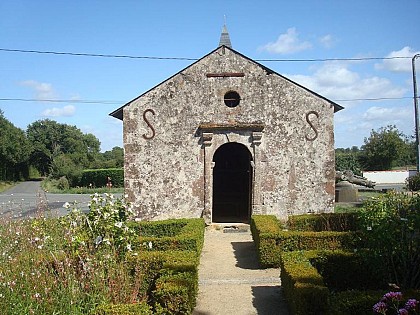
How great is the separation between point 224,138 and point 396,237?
852cm

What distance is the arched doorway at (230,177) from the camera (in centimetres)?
1934

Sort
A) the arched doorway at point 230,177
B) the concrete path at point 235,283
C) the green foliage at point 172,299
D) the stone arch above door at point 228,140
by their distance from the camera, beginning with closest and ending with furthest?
the green foliage at point 172,299, the concrete path at point 235,283, the stone arch above door at point 228,140, the arched doorway at point 230,177

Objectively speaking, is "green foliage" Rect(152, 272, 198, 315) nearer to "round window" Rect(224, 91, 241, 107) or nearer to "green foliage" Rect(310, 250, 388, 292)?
"green foliage" Rect(310, 250, 388, 292)

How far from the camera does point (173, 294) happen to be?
6203 mm

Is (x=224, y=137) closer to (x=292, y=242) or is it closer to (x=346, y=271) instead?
(x=292, y=242)

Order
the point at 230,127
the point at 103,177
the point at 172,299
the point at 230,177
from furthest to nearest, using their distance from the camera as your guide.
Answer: the point at 103,177 → the point at 230,177 → the point at 230,127 → the point at 172,299

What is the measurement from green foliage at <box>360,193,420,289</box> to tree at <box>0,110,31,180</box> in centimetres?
5318

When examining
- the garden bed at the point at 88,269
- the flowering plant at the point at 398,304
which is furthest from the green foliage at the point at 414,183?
the flowering plant at the point at 398,304

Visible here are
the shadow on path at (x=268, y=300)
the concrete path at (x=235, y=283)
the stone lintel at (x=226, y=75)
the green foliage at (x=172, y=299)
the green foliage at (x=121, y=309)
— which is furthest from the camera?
the stone lintel at (x=226, y=75)

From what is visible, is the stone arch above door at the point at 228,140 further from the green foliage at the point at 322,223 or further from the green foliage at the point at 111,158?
the green foliage at the point at 111,158

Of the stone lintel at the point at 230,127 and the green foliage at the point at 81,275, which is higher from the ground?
the stone lintel at the point at 230,127

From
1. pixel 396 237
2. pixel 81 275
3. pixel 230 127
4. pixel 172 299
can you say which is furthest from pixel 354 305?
pixel 230 127

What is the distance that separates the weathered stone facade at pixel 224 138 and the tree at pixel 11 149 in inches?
1742

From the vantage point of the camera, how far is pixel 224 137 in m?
14.8
